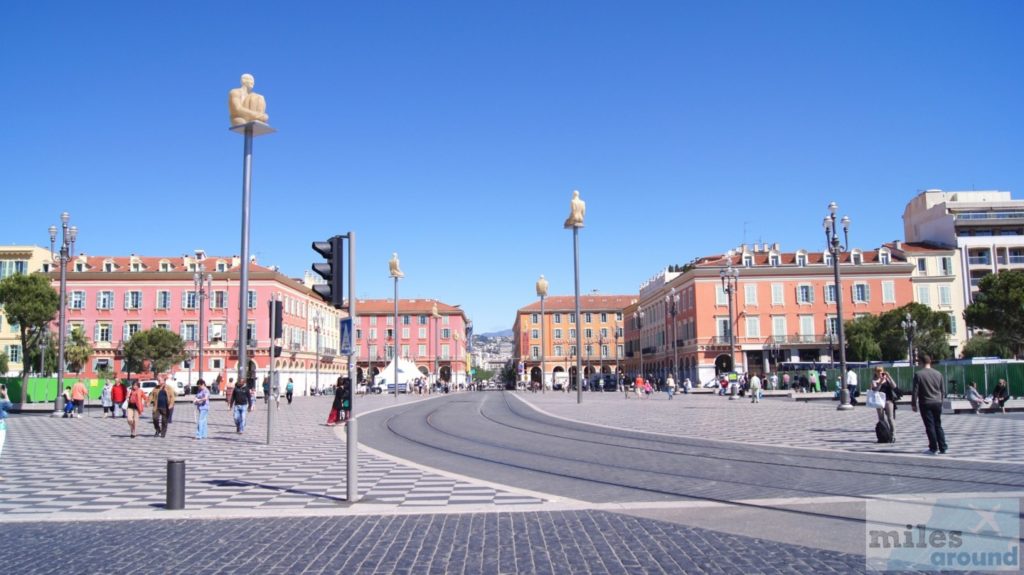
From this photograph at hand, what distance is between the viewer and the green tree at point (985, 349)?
57844 millimetres

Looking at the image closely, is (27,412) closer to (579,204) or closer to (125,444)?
(125,444)

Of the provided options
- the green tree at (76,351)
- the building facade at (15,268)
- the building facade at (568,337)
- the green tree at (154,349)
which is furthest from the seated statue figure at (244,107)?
the building facade at (568,337)

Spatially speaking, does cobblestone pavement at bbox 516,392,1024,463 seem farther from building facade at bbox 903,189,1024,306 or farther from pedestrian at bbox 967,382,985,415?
building facade at bbox 903,189,1024,306

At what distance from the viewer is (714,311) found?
7119cm

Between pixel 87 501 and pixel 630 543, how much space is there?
705cm

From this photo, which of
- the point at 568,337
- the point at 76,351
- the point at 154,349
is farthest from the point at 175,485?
the point at 568,337

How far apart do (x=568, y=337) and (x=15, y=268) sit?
70414 millimetres

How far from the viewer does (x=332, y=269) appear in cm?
978

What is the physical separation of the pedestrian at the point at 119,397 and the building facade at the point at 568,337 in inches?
3363

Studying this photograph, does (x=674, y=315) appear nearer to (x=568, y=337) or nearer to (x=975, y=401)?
(x=975, y=401)

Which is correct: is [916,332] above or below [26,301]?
below

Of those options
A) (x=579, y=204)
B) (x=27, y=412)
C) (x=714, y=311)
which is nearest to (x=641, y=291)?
(x=714, y=311)

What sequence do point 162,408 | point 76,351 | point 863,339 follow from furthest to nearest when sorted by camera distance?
point 863,339 < point 76,351 < point 162,408

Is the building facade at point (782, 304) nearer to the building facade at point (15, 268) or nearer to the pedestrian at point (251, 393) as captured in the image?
the pedestrian at point (251, 393)
